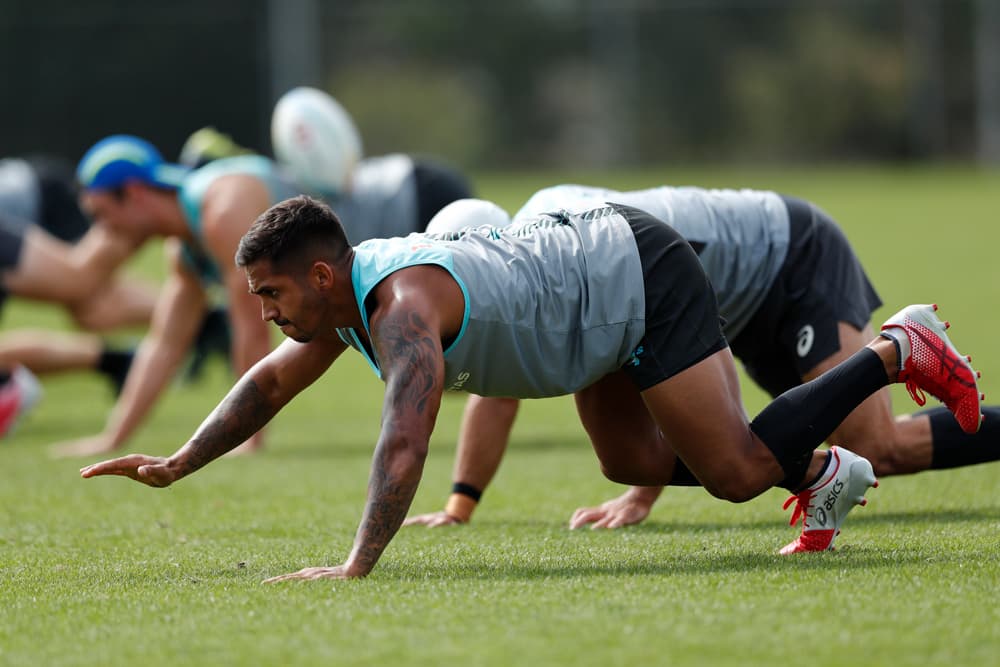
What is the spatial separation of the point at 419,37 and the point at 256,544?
26.6m

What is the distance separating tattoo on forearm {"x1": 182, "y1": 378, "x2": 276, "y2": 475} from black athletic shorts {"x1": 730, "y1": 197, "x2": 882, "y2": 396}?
2.13 metres

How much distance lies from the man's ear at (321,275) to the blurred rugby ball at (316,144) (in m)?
4.45

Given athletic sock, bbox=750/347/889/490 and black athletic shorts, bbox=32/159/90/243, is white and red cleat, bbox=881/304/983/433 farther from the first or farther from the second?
black athletic shorts, bbox=32/159/90/243

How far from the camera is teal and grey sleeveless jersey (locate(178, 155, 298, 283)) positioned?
27.8 feet

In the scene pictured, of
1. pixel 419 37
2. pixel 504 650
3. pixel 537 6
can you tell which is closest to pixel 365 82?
pixel 419 37

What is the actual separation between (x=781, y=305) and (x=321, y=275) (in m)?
2.19

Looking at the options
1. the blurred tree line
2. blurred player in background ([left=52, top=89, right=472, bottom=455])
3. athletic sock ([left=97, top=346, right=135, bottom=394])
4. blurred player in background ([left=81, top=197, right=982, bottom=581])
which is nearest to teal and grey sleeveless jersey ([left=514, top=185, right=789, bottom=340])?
blurred player in background ([left=81, top=197, right=982, bottom=581])

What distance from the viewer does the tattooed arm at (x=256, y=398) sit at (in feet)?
16.6

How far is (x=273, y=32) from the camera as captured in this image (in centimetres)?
2908

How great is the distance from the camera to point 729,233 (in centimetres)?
591

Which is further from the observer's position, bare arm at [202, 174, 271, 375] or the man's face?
bare arm at [202, 174, 271, 375]

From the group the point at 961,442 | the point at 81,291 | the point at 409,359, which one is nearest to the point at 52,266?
the point at 81,291

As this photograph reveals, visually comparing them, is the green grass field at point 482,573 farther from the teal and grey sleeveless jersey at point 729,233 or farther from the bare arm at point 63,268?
the bare arm at point 63,268

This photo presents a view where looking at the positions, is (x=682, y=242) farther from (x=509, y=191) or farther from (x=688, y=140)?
(x=688, y=140)
